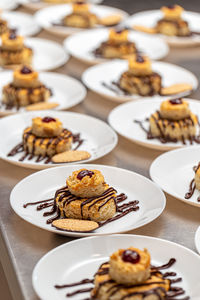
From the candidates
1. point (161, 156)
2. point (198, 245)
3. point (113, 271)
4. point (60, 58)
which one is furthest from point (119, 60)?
point (113, 271)

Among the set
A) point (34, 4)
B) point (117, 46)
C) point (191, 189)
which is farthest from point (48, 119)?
point (34, 4)

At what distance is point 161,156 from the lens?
217 cm

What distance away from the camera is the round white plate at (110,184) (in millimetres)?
1786

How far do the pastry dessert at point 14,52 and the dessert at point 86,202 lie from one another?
152 centimetres

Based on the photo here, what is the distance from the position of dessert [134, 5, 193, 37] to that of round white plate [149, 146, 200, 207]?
5.20 ft

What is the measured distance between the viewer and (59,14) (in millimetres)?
4020

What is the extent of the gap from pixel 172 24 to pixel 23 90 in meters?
1.31

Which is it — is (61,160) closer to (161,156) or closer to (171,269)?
(161,156)

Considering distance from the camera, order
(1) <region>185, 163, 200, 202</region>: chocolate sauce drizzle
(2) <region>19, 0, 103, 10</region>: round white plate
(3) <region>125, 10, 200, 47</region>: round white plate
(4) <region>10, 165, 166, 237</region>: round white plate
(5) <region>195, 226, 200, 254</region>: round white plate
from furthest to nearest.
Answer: (2) <region>19, 0, 103, 10</region>: round white plate < (3) <region>125, 10, 200, 47</region>: round white plate < (1) <region>185, 163, 200, 202</region>: chocolate sauce drizzle < (4) <region>10, 165, 166, 237</region>: round white plate < (5) <region>195, 226, 200, 254</region>: round white plate

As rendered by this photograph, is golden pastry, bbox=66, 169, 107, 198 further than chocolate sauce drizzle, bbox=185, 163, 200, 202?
No

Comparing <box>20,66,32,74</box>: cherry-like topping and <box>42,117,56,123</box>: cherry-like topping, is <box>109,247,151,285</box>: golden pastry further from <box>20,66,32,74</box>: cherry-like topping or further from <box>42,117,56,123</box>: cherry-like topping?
<box>20,66,32,74</box>: cherry-like topping

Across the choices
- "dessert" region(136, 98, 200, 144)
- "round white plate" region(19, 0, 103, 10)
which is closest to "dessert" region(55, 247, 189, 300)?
"dessert" region(136, 98, 200, 144)

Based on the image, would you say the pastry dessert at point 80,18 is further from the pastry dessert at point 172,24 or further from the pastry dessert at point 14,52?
the pastry dessert at point 14,52

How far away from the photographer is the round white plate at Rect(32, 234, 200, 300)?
4.91 feet
